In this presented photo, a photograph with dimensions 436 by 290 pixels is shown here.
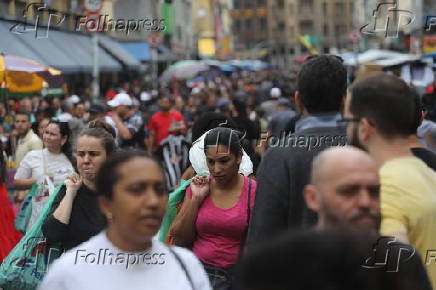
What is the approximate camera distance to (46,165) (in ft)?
28.6

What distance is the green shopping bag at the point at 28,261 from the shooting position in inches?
224

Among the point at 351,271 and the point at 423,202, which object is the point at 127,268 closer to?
the point at 423,202

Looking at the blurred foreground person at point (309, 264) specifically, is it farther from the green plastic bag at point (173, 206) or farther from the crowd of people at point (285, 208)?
the green plastic bag at point (173, 206)

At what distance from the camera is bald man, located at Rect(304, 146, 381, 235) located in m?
3.29

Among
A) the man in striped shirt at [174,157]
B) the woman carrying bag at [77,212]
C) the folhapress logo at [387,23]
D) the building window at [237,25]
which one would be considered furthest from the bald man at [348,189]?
the building window at [237,25]

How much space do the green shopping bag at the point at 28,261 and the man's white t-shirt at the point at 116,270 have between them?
2020 millimetres

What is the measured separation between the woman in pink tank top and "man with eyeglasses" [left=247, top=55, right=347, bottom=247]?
133 cm

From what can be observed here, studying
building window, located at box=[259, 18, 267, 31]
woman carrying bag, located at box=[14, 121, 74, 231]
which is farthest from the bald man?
building window, located at box=[259, 18, 267, 31]

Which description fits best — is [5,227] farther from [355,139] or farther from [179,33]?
[179,33]

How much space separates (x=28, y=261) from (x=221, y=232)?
116 cm

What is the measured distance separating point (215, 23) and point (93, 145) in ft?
268

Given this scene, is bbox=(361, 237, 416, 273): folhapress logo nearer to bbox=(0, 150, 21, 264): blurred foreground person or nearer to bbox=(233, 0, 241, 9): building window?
bbox=(0, 150, 21, 264): blurred foreground person

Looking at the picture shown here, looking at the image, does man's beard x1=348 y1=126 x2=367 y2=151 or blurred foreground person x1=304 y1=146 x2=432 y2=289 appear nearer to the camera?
blurred foreground person x1=304 y1=146 x2=432 y2=289

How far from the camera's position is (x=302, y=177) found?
14.4ft
